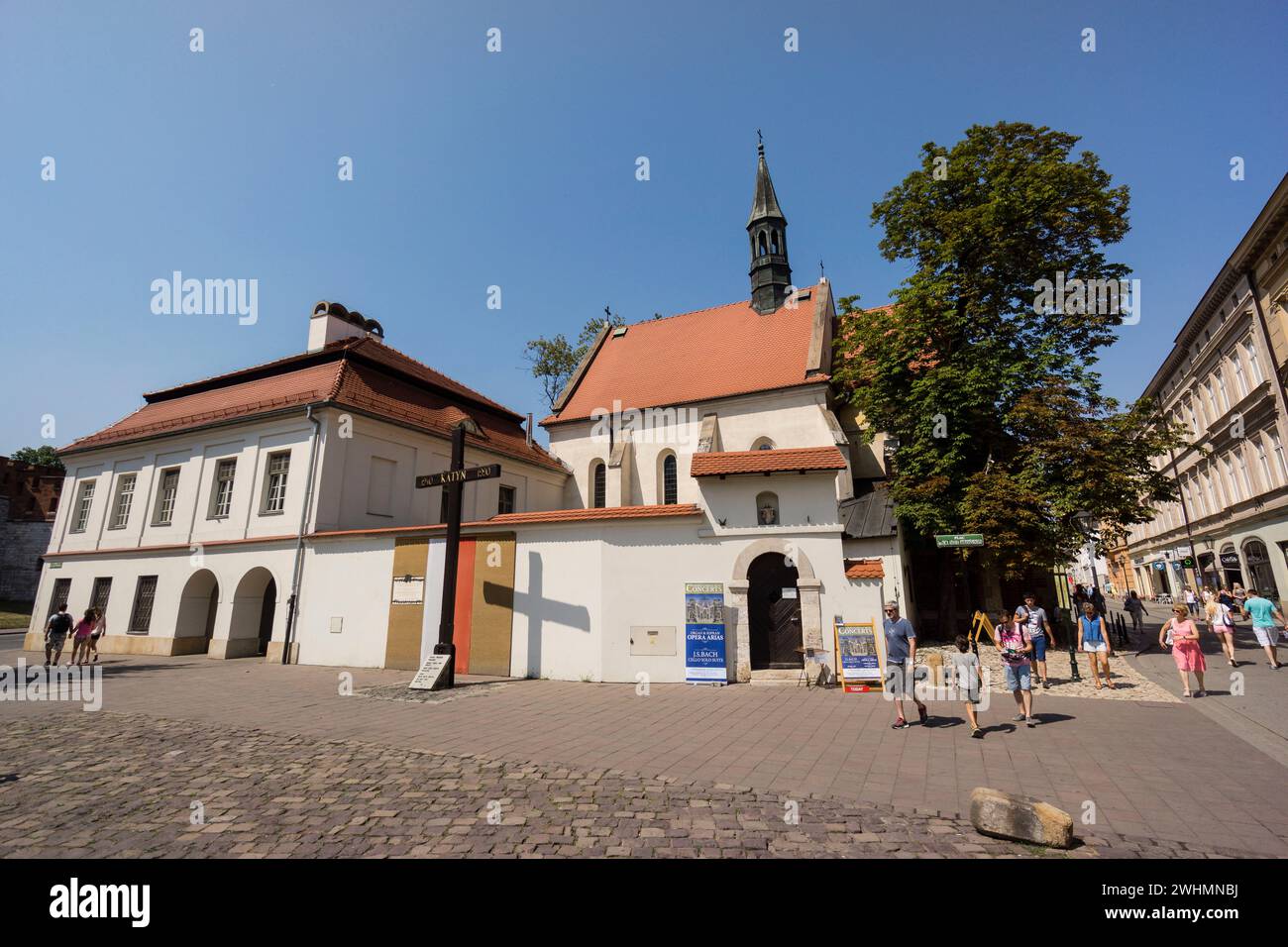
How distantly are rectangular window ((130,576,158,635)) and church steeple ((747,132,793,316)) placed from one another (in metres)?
29.4

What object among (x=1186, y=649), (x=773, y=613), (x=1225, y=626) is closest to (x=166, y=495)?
(x=773, y=613)

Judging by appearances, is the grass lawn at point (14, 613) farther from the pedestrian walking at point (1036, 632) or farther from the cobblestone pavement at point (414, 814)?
the pedestrian walking at point (1036, 632)

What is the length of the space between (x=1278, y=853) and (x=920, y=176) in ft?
68.5

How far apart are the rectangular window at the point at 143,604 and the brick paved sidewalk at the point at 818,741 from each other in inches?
410

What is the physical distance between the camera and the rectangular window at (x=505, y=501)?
24381 millimetres

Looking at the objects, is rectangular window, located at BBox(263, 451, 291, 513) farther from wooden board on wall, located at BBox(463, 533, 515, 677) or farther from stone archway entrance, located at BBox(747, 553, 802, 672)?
stone archway entrance, located at BBox(747, 553, 802, 672)

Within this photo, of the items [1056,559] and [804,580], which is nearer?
[804,580]

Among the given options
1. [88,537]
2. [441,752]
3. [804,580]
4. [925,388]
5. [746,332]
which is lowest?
[441,752]

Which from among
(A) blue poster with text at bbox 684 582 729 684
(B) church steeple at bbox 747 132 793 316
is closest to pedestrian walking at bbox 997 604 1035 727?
(A) blue poster with text at bbox 684 582 729 684

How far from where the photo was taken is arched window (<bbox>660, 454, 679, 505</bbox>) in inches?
988
